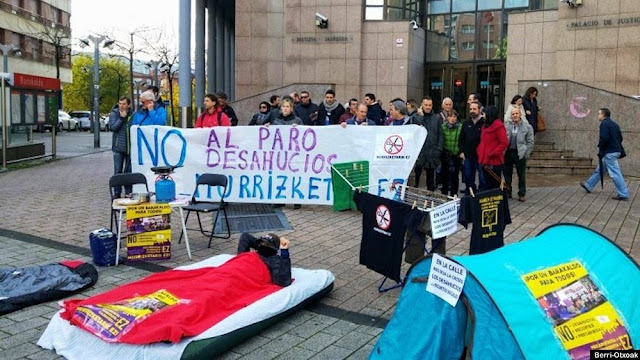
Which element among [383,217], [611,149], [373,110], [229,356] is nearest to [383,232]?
[383,217]

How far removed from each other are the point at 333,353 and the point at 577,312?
1.92 metres

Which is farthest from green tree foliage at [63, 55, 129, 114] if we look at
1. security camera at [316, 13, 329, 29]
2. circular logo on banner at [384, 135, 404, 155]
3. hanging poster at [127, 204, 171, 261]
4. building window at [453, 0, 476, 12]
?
hanging poster at [127, 204, 171, 261]

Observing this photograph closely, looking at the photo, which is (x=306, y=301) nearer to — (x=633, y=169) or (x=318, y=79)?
(x=633, y=169)

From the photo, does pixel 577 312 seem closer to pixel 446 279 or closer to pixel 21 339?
pixel 446 279

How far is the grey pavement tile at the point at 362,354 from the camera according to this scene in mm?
4832

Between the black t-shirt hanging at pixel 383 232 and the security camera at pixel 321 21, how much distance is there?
16.4 metres

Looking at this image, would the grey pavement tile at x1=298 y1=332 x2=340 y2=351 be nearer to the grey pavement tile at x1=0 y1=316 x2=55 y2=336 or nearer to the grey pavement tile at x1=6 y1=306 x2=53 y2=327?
the grey pavement tile at x1=0 y1=316 x2=55 y2=336

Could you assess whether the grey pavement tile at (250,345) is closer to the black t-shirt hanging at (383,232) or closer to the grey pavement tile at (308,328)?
the grey pavement tile at (308,328)

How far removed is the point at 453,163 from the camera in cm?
1188

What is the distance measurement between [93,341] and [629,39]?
17381 millimetres

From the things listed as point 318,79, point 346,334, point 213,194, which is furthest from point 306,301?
point 318,79

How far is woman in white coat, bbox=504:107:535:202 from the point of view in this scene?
11914mm

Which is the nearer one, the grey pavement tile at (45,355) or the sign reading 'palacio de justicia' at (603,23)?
the grey pavement tile at (45,355)

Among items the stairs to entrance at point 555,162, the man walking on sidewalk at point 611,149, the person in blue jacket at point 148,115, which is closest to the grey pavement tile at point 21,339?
the person in blue jacket at point 148,115
